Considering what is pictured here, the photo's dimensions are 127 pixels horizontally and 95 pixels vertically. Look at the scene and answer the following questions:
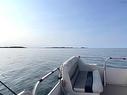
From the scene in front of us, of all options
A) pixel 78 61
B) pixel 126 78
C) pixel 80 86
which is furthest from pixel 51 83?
pixel 80 86

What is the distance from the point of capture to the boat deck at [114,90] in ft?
12.2

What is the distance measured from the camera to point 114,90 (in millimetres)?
3863

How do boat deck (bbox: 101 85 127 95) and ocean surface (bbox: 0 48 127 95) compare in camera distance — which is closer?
boat deck (bbox: 101 85 127 95)

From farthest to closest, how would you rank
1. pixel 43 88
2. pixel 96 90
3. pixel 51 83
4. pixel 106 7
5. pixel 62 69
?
pixel 106 7
pixel 51 83
pixel 43 88
pixel 62 69
pixel 96 90

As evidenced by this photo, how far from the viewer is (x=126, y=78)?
13.9ft

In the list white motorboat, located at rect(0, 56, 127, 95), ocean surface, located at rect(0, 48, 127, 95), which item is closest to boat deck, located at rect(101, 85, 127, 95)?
white motorboat, located at rect(0, 56, 127, 95)

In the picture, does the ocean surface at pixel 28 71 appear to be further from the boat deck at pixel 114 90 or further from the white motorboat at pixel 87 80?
the boat deck at pixel 114 90

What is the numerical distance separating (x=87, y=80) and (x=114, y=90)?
0.85 m

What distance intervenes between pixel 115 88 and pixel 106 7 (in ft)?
33.6

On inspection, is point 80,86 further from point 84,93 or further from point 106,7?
point 106,7

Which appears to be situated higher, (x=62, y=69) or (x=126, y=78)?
(x=62, y=69)

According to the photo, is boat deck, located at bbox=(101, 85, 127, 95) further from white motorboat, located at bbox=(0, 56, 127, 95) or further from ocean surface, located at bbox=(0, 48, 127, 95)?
ocean surface, located at bbox=(0, 48, 127, 95)

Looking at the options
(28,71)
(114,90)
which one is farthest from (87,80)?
(28,71)

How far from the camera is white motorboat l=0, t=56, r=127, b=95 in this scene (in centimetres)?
300
